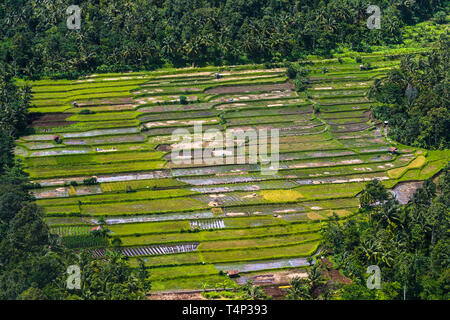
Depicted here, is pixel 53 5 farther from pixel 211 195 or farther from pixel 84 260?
pixel 84 260

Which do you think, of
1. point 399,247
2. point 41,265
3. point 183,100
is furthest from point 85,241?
point 183,100

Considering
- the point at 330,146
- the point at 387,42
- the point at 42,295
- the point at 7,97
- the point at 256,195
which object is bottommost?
the point at 42,295

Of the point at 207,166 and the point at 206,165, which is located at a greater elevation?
the point at 206,165

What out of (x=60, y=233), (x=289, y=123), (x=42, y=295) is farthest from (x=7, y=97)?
(x=42, y=295)

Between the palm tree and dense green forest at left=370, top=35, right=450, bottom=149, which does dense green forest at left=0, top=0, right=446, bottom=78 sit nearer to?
dense green forest at left=370, top=35, right=450, bottom=149

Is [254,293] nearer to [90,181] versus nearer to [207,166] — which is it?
[207,166]

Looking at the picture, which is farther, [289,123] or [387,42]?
[387,42]
